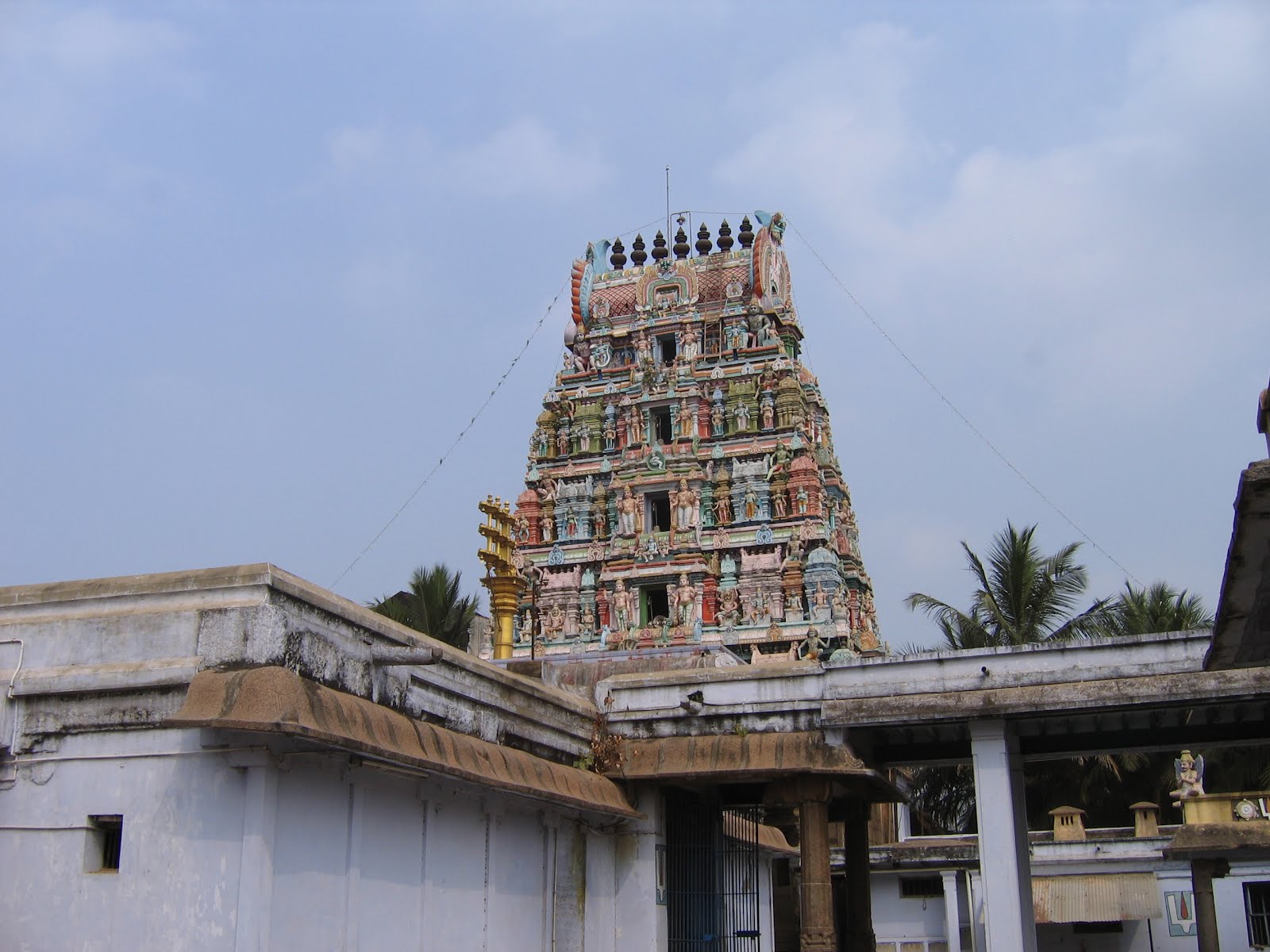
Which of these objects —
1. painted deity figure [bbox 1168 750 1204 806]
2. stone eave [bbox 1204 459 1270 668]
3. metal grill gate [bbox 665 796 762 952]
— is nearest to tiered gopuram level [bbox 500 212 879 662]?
painted deity figure [bbox 1168 750 1204 806]

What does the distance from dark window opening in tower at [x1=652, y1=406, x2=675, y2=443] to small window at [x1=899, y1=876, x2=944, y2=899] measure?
1587 centimetres

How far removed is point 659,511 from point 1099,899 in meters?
17.0

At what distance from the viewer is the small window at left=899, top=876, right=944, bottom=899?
93.0 feet

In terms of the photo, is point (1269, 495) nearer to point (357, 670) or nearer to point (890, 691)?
point (357, 670)

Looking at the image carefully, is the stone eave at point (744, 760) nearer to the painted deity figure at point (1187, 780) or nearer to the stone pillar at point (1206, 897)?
the stone pillar at point (1206, 897)

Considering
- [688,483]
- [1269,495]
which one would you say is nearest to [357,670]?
[1269,495]

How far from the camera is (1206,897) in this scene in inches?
873

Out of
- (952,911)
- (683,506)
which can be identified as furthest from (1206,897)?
(683,506)

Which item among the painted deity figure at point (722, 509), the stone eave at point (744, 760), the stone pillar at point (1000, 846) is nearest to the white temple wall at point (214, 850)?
the stone eave at point (744, 760)

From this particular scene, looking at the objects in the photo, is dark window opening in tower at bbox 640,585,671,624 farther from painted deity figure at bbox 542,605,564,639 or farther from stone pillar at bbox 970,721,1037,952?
stone pillar at bbox 970,721,1037,952

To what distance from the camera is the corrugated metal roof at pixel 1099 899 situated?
26.5 m

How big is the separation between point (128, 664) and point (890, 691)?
9.21 m

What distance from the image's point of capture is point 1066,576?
122 feet

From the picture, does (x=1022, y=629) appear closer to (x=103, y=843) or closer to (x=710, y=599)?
(x=710, y=599)
